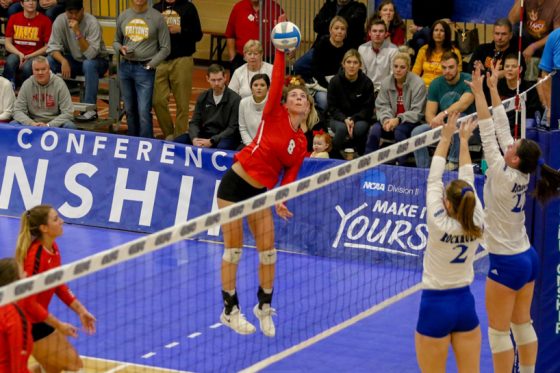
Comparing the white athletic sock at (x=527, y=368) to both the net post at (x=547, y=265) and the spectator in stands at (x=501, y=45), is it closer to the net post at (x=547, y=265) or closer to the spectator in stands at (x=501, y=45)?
the net post at (x=547, y=265)

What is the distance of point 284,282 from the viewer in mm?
13281

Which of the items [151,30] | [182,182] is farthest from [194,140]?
[151,30]

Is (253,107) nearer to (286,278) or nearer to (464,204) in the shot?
(286,278)

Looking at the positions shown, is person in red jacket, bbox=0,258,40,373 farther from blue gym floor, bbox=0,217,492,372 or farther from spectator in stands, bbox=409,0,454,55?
spectator in stands, bbox=409,0,454,55

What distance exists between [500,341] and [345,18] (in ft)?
26.4

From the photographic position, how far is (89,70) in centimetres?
1802

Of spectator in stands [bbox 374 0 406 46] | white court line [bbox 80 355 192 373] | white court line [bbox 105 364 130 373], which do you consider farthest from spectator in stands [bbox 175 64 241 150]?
white court line [bbox 105 364 130 373]

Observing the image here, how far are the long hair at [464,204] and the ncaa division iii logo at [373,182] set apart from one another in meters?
5.05

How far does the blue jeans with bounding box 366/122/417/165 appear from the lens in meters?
15.0

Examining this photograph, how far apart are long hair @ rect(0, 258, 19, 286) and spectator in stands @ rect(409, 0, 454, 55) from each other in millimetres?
9832

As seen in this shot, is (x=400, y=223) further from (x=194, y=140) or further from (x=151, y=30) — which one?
(x=151, y=30)

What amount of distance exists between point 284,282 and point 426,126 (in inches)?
121

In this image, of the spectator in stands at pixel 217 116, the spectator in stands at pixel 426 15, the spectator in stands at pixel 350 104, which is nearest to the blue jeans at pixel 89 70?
the spectator in stands at pixel 217 116

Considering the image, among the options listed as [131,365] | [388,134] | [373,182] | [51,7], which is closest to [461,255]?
[131,365]
